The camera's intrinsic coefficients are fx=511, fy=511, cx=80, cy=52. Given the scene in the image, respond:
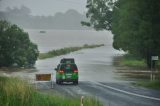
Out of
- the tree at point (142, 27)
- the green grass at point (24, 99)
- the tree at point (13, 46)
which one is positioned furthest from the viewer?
the tree at point (13, 46)

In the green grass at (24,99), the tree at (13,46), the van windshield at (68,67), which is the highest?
the tree at (13,46)

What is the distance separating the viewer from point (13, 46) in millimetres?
68750

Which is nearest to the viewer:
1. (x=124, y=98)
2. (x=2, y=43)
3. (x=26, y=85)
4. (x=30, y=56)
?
(x=26, y=85)

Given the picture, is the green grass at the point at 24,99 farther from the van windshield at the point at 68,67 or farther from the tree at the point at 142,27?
the tree at the point at 142,27

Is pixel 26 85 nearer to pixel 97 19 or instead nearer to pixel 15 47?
pixel 15 47

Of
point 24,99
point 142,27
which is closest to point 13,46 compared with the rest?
point 142,27

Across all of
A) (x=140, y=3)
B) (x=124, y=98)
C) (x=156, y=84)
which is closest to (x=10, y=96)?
(x=124, y=98)

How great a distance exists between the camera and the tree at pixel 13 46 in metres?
67.4

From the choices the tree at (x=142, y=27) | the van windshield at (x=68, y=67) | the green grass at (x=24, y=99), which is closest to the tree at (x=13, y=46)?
the tree at (x=142, y=27)

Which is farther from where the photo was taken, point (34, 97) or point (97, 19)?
point (97, 19)

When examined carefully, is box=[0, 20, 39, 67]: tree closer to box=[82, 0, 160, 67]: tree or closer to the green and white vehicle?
box=[82, 0, 160, 67]: tree

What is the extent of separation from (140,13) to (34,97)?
124 feet

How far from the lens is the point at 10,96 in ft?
72.6

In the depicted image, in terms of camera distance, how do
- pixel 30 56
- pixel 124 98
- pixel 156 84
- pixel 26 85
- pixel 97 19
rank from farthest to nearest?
pixel 97 19 → pixel 30 56 → pixel 156 84 → pixel 124 98 → pixel 26 85
